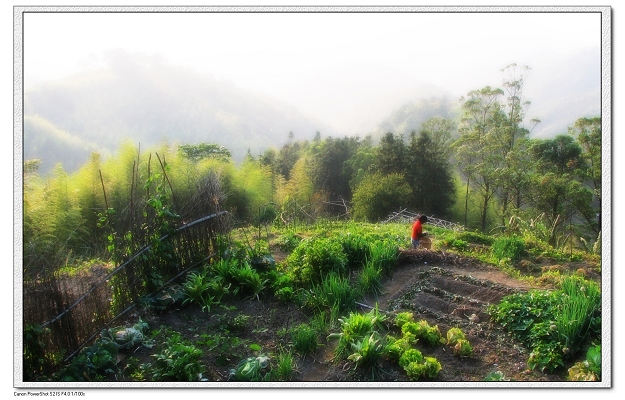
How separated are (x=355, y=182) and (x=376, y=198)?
0.42 m

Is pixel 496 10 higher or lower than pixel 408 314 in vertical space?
higher

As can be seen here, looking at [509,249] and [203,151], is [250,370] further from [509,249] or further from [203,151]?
[509,249]

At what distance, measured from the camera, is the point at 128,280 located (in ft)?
11.9

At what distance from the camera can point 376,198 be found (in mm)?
6988

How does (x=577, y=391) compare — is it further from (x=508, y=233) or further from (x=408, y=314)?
(x=508, y=233)

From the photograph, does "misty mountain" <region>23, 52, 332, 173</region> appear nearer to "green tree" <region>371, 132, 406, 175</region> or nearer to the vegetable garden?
the vegetable garden

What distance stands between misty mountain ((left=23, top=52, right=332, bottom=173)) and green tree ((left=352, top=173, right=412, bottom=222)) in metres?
1.92

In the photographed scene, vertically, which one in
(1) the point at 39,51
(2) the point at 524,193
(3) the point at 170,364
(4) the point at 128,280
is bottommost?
(3) the point at 170,364

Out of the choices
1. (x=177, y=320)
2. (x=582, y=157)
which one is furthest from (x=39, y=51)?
(x=582, y=157)

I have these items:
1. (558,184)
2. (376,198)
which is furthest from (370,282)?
(558,184)

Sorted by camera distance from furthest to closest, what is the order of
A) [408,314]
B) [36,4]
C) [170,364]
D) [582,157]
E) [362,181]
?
[362,181] → [582,157] → [408,314] → [36,4] → [170,364]

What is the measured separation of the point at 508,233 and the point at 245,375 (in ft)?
18.3

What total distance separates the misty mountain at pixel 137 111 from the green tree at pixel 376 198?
1.92 meters

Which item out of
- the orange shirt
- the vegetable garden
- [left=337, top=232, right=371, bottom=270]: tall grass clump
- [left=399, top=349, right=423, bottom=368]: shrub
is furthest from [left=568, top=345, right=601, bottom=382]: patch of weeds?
the orange shirt
